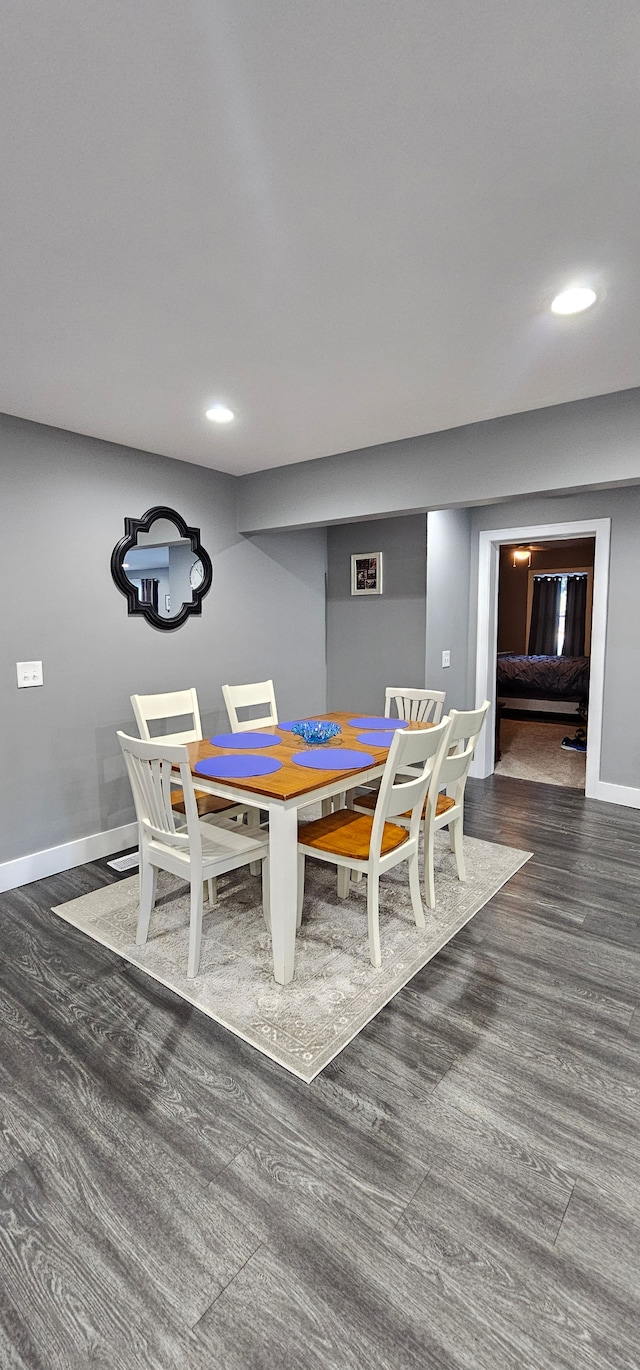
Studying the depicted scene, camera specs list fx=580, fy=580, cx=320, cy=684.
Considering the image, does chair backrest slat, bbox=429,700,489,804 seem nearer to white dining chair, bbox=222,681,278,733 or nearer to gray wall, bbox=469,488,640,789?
white dining chair, bbox=222,681,278,733

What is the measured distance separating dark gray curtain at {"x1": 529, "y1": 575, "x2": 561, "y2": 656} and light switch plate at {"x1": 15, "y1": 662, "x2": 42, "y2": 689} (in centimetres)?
812

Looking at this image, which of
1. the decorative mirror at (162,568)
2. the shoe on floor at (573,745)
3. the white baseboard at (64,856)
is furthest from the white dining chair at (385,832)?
the shoe on floor at (573,745)

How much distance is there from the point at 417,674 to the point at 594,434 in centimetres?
213

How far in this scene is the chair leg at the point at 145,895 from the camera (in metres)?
2.42

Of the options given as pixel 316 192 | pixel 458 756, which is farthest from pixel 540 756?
pixel 316 192

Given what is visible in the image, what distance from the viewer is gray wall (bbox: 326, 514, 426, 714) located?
14.6 ft

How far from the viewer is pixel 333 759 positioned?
258 centimetres

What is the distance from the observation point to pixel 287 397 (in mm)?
2684

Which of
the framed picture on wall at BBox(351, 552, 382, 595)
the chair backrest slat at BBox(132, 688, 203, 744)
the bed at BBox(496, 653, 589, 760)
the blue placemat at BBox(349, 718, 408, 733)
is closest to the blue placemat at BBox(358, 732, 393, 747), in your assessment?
the blue placemat at BBox(349, 718, 408, 733)

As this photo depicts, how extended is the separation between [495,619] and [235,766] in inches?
127

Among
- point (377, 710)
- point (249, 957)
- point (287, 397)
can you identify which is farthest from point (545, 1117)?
point (377, 710)

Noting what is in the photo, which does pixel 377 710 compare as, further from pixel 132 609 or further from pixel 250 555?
pixel 132 609

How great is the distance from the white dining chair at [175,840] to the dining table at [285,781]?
0.63ft

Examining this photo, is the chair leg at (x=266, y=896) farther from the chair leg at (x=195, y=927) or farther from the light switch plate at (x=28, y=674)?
the light switch plate at (x=28, y=674)
